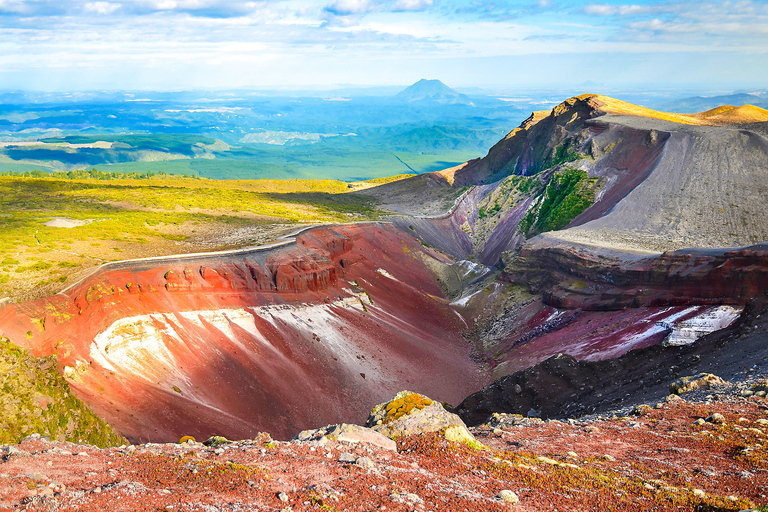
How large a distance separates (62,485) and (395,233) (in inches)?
2430

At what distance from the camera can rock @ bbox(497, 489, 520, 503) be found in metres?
13.4

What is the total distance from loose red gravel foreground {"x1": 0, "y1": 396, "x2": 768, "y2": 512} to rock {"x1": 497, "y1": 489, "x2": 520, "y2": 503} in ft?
0.51

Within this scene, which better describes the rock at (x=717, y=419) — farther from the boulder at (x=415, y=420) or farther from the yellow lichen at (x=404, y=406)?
the yellow lichen at (x=404, y=406)

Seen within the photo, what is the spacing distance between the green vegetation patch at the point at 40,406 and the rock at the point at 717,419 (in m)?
27.5

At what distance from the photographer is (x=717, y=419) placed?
1853cm

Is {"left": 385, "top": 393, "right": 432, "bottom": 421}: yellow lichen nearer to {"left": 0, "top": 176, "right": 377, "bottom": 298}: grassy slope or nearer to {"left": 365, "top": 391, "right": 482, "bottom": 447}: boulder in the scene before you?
{"left": 365, "top": 391, "right": 482, "bottom": 447}: boulder

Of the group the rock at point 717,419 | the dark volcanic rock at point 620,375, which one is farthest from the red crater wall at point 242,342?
the rock at point 717,419

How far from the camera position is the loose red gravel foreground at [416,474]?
1230cm

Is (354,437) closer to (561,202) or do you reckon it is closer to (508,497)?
(508,497)

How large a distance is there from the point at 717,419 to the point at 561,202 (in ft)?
184

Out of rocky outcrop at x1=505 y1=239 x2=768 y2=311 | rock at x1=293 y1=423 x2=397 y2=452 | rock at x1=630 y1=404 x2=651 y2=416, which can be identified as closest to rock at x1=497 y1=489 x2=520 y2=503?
rock at x1=293 y1=423 x2=397 y2=452

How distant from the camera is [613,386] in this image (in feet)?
97.9

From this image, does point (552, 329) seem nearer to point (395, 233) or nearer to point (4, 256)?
point (395, 233)

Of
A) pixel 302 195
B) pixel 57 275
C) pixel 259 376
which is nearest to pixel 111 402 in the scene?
pixel 259 376
